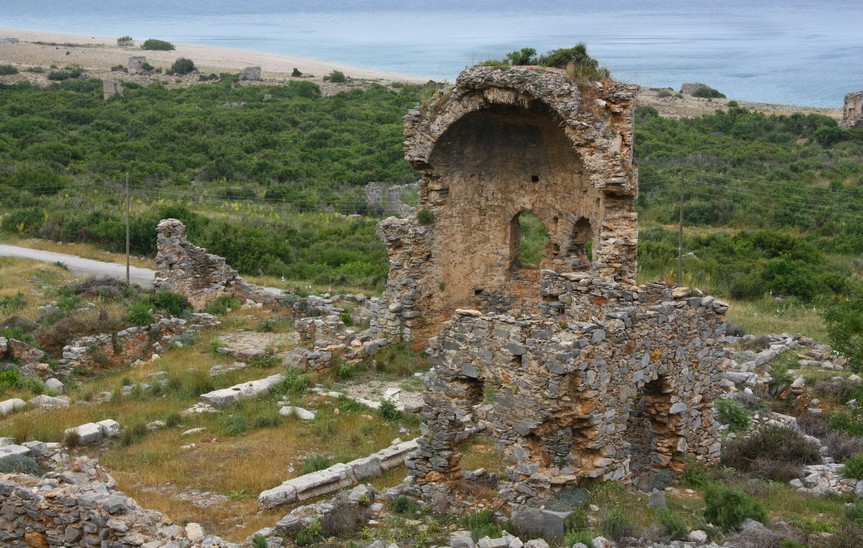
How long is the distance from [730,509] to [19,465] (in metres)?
7.69

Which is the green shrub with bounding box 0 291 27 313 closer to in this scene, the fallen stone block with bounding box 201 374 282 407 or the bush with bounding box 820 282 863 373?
the fallen stone block with bounding box 201 374 282 407

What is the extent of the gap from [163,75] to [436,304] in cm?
7179

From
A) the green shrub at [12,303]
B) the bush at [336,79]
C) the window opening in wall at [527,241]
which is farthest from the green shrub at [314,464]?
the bush at [336,79]

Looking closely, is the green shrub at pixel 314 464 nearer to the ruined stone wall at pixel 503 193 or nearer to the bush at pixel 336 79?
the ruined stone wall at pixel 503 193

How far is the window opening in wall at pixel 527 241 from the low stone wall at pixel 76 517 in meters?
10.5

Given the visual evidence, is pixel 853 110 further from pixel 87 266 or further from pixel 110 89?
pixel 110 89

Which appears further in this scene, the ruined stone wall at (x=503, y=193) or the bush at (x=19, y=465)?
the ruined stone wall at (x=503, y=193)

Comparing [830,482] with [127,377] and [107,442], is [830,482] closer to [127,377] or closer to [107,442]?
[107,442]

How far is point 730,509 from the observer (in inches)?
389

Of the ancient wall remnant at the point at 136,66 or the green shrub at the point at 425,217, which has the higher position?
the ancient wall remnant at the point at 136,66

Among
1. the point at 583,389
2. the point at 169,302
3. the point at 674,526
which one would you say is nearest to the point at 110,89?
the point at 169,302

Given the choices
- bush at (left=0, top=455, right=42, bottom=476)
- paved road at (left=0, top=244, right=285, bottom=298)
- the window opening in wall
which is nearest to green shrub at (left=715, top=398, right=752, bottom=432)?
the window opening in wall

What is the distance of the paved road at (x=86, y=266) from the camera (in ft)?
88.4

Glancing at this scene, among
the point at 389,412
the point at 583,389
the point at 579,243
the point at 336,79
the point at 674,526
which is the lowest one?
the point at 389,412
